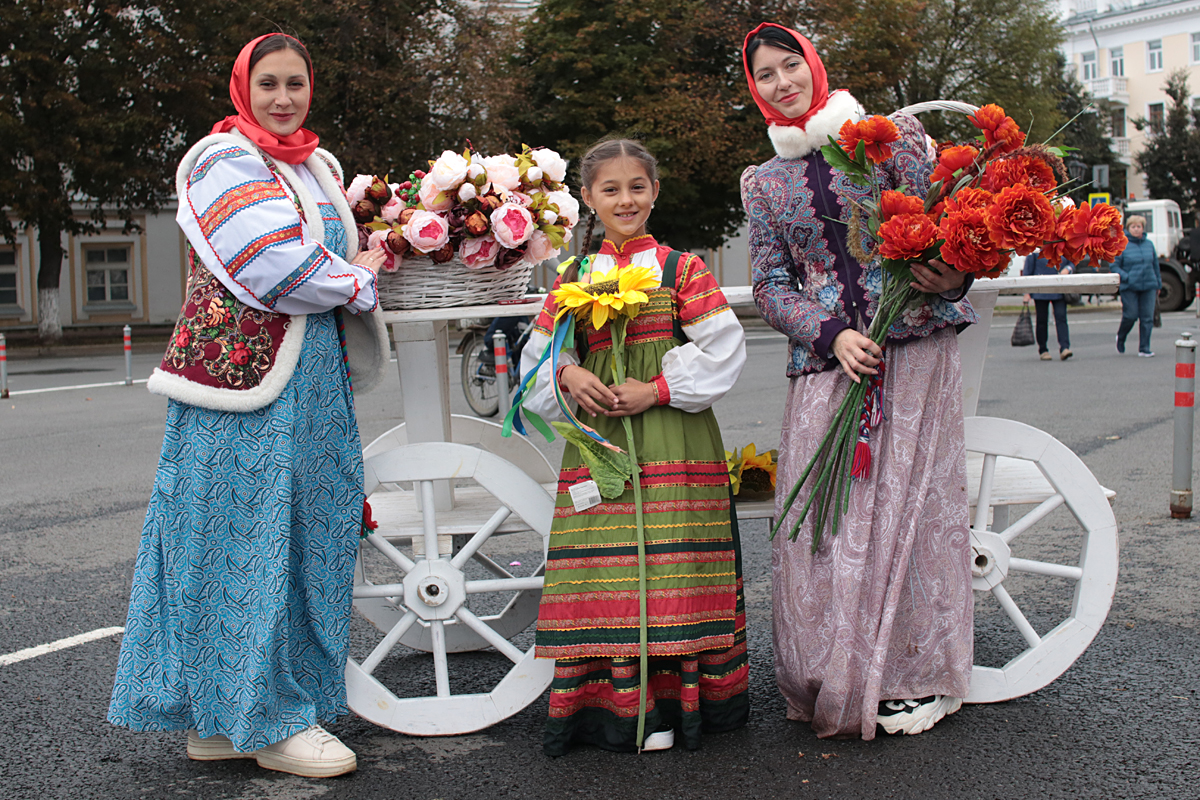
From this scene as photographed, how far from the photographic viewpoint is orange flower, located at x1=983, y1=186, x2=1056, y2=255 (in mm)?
2631

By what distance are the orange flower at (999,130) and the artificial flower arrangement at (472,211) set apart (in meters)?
1.15

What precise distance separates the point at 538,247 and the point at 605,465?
724 mm

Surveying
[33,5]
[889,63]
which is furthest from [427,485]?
[889,63]

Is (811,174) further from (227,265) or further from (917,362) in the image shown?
(227,265)

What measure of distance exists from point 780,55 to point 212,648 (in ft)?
7.20

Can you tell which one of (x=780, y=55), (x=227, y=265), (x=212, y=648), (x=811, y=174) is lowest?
(x=212, y=648)

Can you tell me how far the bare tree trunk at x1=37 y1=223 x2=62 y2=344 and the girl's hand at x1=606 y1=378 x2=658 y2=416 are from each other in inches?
899

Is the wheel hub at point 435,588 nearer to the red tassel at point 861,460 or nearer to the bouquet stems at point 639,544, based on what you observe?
the bouquet stems at point 639,544

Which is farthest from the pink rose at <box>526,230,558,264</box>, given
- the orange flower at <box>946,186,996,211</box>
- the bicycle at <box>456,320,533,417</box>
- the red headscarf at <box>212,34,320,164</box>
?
the bicycle at <box>456,320,533,417</box>

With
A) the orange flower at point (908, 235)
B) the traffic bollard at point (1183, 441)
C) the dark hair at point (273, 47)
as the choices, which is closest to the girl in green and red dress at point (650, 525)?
the orange flower at point (908, 235)

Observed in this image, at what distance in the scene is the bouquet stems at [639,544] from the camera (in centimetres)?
291

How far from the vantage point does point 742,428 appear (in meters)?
9.12

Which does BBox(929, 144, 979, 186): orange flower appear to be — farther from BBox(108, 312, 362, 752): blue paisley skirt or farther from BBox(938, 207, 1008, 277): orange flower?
BBox(108, 312, 362, 752): blue paisley skirt

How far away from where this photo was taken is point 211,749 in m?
3.10
